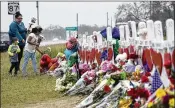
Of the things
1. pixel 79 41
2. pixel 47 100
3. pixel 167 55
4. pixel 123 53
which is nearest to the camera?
pixel 167 55

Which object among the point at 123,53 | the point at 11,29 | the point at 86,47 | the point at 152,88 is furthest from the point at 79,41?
the point at 152,88

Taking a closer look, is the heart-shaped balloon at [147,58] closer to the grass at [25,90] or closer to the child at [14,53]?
the grass at [25,90]

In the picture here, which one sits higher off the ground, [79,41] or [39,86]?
[79,41]

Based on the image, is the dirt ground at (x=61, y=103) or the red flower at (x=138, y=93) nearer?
the red flower at (x=138, y=93)

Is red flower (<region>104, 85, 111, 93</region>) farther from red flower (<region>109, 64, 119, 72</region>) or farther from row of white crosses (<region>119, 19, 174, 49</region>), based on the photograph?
row of white crosses (<region>119, 19, 174, 49</region>)

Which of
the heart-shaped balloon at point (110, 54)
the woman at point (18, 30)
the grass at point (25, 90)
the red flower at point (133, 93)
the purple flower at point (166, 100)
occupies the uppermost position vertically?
the woman at point (18, 30)

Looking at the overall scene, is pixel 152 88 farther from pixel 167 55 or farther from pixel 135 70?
pixel 135 70

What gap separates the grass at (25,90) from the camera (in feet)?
28.9

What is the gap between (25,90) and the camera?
33.5 feet

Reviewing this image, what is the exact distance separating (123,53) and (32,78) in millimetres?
5430

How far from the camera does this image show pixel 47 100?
8648 millimetres

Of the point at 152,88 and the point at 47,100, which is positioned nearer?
the point at 152,88

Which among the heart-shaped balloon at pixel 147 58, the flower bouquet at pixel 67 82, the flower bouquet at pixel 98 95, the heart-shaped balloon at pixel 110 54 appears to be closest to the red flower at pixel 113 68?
the flower bouquet at pixel 98 95

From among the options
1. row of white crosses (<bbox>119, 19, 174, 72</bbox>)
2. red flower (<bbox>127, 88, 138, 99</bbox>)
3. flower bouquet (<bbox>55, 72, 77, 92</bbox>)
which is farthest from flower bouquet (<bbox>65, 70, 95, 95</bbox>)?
red flower (<bbox>127, 88, 138, 99</bbox>)
